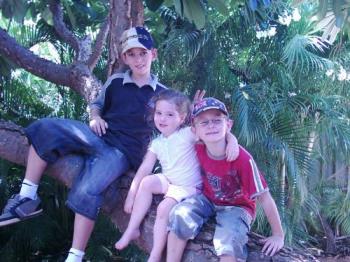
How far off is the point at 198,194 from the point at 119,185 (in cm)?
50

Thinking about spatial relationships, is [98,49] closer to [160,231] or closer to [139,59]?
[139,59]

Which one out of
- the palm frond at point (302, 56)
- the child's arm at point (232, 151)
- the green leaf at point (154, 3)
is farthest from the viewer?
the palm frond at point (302, 56)

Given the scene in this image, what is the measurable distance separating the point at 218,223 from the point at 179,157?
19.4 inches

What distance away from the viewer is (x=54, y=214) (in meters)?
5.65

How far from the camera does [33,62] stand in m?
4.07

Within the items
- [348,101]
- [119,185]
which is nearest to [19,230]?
[119,185]

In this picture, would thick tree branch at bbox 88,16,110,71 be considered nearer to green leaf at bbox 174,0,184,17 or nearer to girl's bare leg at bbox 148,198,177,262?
green leaf at bbox 174,0,184,17

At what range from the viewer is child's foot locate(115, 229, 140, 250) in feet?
Answer: 8.16

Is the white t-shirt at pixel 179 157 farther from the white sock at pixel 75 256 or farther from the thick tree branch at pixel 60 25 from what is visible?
the thick tree branch at pixel 60 25

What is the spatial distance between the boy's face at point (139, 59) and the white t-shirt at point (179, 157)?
0.47 m

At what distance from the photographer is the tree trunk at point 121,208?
223cm

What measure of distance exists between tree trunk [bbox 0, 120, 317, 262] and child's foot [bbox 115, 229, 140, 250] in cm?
4

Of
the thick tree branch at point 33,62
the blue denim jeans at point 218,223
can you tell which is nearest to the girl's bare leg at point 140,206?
the blue denim jeans at point 218,223

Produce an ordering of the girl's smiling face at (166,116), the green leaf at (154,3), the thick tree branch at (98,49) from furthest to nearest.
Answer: the thick tree branch at (98,49), the green leaf at (154,3), the girl's smiling face at (166,116)
